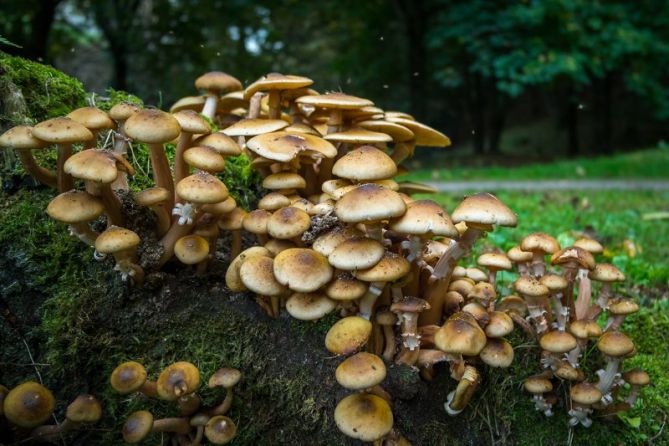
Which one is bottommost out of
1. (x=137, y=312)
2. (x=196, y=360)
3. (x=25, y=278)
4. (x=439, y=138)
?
(x=196, y=360)

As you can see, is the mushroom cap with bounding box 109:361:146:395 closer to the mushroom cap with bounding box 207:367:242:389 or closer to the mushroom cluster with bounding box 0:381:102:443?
the mushroom cluster with bounding box 0:381:102:443

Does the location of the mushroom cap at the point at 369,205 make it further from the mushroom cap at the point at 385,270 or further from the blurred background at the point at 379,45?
the blurred background at the point at 379,45

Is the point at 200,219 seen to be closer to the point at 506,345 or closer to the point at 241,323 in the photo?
the point at 241,323

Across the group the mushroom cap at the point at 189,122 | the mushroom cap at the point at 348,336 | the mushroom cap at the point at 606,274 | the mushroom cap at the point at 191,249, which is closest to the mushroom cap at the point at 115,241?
the mushroom cap at the point at 191,249

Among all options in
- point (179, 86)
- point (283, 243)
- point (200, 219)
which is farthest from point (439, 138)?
point (179, 86)

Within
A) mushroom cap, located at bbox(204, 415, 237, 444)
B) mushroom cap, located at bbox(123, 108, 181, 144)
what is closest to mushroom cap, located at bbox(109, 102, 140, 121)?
mushroom cap, located at bbox(123, 108, 181, 144)

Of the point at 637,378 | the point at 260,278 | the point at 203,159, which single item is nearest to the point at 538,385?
the point at 637,378
